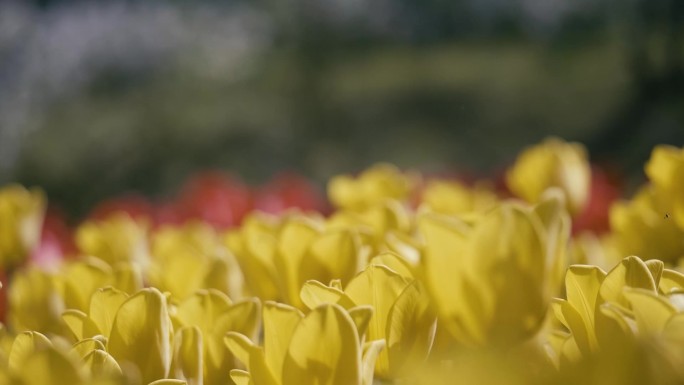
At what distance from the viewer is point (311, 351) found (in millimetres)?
350

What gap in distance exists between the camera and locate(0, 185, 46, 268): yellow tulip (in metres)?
0.80

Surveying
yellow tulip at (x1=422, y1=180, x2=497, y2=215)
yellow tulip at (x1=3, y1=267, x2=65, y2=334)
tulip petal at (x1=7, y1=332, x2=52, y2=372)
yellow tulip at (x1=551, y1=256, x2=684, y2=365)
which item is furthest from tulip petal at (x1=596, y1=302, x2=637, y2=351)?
yellow tulip at (x1=422, y1=180, x2=497, y2=215)

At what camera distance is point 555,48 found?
13.3ft

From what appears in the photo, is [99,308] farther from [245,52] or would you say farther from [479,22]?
[245,52]

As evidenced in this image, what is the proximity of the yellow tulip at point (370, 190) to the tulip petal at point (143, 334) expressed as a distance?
18.6 inches

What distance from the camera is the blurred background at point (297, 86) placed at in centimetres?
363

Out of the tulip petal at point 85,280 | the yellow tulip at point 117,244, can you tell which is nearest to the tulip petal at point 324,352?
the tulip petal at point 85,280

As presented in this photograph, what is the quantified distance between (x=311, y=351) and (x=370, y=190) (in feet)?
1.83

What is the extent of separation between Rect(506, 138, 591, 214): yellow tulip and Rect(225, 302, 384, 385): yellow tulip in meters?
0.44

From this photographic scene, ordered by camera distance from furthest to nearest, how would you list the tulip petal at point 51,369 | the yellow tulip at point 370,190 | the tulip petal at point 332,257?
the yellow tulip at point 370,190
the tulip petal at point 332,257
the tulip petal at point 51,369

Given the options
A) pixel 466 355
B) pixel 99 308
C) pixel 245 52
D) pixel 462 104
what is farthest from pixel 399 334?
pixel 245 52

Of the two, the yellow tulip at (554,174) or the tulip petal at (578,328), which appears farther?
the yellow tulip at (554,174)

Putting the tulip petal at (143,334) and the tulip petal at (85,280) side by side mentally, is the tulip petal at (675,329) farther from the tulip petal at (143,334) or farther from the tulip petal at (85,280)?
the tulip petal at (85,280)

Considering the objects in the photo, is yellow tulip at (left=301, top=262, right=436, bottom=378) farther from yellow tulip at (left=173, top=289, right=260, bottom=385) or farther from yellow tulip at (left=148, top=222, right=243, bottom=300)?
yellow tulip at (left=148, top=222, right=243, bottom=300)
